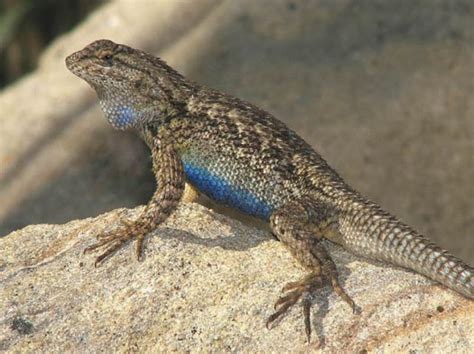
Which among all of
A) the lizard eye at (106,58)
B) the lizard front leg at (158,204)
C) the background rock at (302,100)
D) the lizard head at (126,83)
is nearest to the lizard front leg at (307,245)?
the background rock at (302,100)

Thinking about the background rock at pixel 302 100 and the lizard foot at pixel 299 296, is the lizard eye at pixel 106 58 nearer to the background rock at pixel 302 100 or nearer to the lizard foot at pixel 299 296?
the background rock at pixel 302 100

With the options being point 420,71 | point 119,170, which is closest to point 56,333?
point 119,170

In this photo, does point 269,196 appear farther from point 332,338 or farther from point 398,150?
point 398,150

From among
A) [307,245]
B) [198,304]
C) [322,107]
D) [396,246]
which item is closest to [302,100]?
[322,107]

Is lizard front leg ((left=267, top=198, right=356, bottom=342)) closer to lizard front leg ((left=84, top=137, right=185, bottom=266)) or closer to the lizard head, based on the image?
lizard front leg ((left=84, top=137, right=185, bottom=266))

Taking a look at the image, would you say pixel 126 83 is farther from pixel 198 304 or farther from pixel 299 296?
pixel 299 296

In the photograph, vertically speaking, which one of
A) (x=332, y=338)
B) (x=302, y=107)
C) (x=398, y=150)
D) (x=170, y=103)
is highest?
(x=170, y=103)
